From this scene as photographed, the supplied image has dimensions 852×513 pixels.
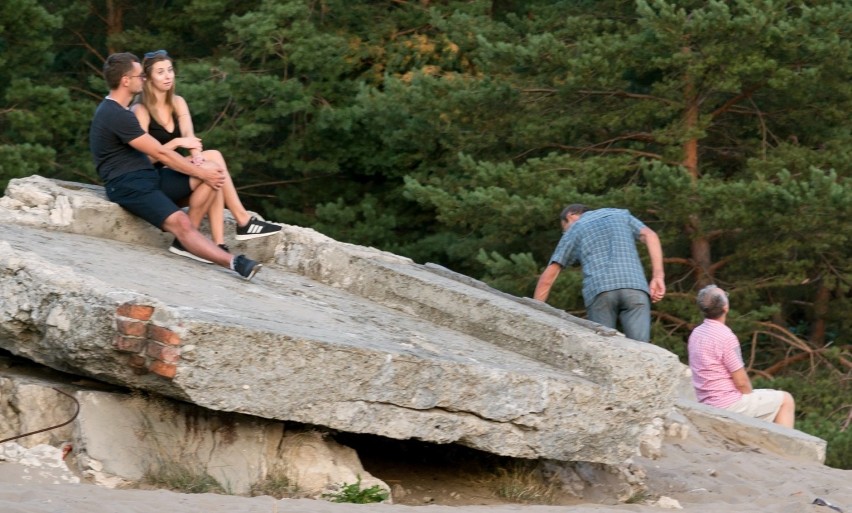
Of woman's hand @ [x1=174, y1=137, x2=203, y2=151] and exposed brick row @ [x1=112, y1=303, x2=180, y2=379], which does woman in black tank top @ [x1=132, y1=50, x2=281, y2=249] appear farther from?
exposed brick row @ [x1=112, y1=303, x2=180, y2=379]

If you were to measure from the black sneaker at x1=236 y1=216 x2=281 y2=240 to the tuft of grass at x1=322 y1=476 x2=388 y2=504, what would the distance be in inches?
89.7

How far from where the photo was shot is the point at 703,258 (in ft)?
54.7

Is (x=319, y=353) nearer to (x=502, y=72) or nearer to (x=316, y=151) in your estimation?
(x=502, y=72)

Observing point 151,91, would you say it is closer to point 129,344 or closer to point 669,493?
point 129,344

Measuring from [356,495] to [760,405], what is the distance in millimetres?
4242

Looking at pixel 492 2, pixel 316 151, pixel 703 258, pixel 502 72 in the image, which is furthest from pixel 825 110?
pixel 316 151

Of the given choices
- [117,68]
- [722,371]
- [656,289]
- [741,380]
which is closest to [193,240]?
[117,68]

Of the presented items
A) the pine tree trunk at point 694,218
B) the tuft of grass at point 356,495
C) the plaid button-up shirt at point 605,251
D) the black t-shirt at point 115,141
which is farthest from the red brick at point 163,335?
the pine tree trunk at point 694,218

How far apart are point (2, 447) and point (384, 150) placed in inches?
547

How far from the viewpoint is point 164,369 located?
5910 millimetres

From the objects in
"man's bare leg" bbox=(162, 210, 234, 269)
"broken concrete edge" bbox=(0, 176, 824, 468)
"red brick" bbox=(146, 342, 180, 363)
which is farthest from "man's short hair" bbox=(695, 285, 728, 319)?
"red brick" bbox=(146, 342, 180, 363)

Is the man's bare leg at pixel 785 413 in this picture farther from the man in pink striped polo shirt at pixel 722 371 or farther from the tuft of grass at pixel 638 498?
the tuft of grass at pixel 638 498

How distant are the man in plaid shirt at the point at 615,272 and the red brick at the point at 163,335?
131 inches

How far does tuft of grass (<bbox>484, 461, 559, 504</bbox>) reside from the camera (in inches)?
274
